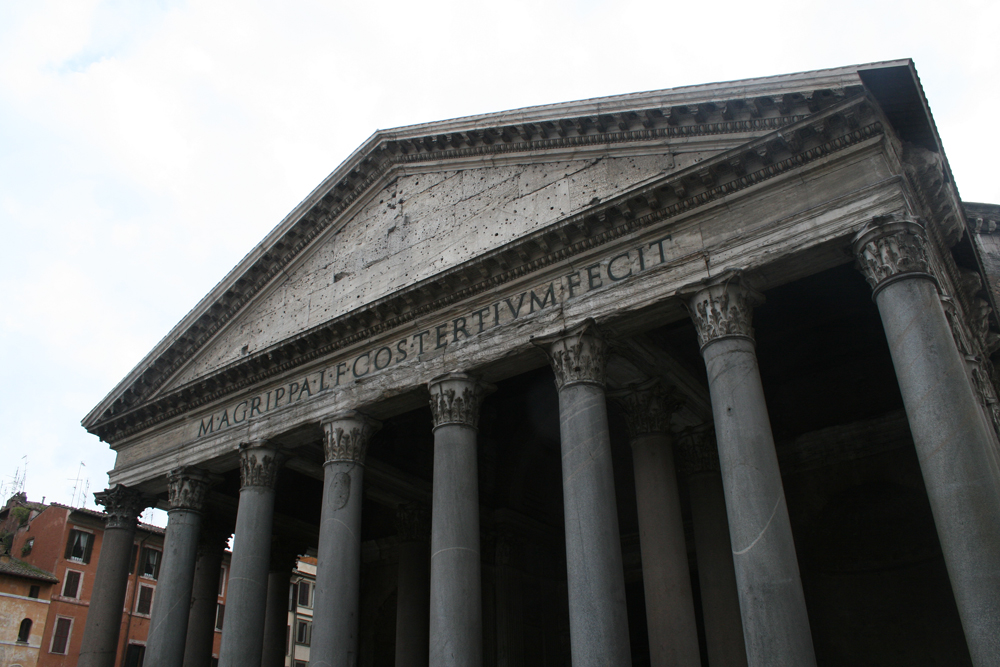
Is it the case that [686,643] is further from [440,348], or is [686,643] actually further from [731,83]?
[731,83]

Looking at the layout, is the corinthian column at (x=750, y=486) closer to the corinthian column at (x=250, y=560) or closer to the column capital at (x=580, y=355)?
the column capital at (x=580, y=355)

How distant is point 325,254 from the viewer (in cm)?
1375

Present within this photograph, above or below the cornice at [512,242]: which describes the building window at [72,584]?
below

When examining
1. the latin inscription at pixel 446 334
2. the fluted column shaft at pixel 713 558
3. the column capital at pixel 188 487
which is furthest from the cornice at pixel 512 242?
the fluted column shaft at pixel 713 558

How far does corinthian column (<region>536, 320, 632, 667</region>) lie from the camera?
803 centimetres

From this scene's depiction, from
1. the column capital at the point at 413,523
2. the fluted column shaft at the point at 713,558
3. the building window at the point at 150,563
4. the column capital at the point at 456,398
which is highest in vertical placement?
the building window at the point at 150,563

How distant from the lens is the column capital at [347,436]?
11336mm

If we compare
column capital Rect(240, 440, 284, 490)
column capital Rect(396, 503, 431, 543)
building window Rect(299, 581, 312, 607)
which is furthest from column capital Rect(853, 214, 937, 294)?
building window Rect(299, 581, 312, 607)

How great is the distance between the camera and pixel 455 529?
966cm

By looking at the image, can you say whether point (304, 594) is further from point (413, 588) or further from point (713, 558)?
point (713, 558)

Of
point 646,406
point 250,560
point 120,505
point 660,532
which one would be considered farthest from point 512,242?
point 120,505

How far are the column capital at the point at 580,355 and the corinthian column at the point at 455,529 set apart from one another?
1.52 metres

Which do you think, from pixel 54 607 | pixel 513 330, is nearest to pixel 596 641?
pixel 513 330

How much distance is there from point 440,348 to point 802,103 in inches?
220
